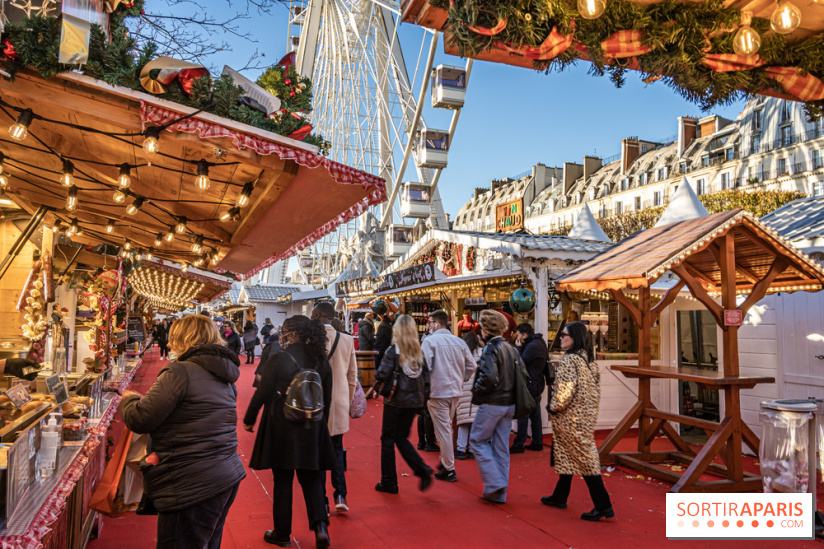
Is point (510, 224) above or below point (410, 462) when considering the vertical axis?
above

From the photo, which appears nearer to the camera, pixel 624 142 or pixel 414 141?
pixel 414 141

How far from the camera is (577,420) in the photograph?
4.82 m

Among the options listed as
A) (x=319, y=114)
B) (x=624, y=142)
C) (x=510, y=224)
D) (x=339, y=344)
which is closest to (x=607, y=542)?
(x=339, y=344)

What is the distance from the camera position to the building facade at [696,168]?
4244 centimetres

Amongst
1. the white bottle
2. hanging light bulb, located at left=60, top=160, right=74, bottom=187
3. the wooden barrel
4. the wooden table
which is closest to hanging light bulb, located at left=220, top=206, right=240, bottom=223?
hanging light bulb, located at left=60, top=160, right=74, bottom=187

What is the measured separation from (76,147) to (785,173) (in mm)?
48082

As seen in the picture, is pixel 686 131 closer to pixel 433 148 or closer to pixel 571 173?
pixel 571 173

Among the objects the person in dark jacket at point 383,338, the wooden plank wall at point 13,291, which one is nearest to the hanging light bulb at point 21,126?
the wooden plank wall at point 13,291

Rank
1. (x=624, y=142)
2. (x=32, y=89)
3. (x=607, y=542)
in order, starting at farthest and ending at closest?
(x=624, y=142) < (x=607, y=542) < (x=32, y=89)

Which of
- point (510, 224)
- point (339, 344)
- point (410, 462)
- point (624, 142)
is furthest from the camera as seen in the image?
point (624, 142)

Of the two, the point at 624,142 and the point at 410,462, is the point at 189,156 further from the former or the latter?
the point at 624,142

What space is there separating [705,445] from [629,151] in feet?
195

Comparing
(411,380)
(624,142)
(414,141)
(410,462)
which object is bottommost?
(410,462)

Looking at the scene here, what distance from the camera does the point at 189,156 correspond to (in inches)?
167
